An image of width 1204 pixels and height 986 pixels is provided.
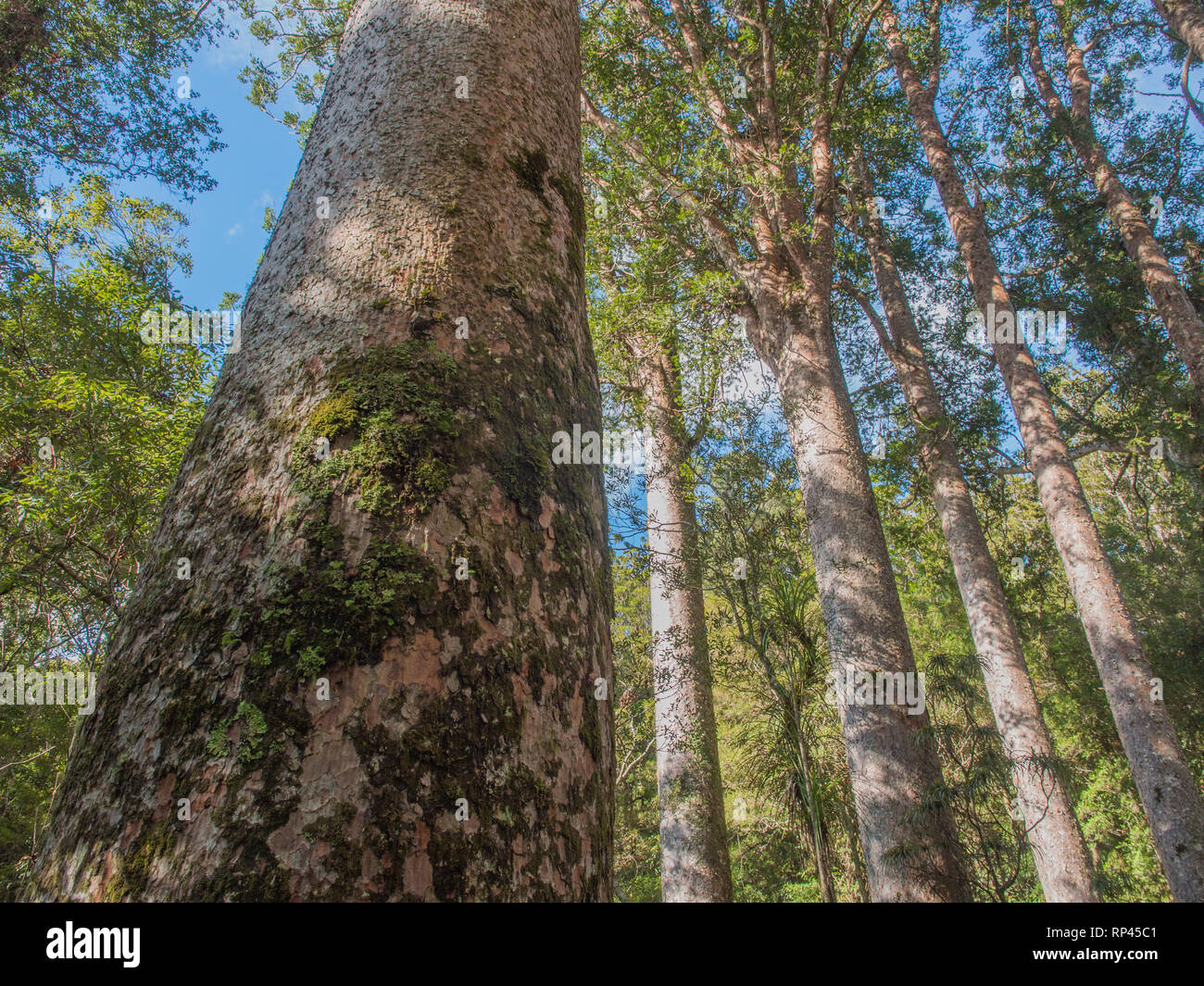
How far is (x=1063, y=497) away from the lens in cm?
857

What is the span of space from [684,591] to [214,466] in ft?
22.5

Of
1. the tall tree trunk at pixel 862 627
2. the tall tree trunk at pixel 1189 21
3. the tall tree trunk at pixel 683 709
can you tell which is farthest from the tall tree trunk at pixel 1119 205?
the tall tree trunk at pixel 683 709

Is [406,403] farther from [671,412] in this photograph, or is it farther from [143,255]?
[143,255]

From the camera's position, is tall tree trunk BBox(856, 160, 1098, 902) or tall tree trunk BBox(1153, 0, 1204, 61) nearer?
tall tree trunk BBox(856, 160, 1098, 902)

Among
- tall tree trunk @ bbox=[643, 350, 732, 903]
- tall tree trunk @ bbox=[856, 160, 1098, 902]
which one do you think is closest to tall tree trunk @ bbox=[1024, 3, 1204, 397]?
tall tree trunk @ bbox=[856, 160, 1098, 902]

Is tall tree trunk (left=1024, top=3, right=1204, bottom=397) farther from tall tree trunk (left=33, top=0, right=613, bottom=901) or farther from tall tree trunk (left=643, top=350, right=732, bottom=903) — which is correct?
tall tree trunk (left=33, top=0, right=613, bottom=901)

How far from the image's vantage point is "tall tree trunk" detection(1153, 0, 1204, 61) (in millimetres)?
8445

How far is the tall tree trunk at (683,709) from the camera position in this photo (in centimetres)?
689

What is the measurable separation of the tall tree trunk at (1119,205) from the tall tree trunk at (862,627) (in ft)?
21.1

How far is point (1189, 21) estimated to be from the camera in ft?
28.1

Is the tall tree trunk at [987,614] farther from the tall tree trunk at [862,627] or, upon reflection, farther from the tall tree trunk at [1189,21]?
the tall tree trunk at [1189,21]

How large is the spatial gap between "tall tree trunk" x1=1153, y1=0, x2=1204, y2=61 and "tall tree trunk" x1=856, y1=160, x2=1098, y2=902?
4244 millimetres

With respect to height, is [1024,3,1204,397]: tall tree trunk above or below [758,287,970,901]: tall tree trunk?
above
